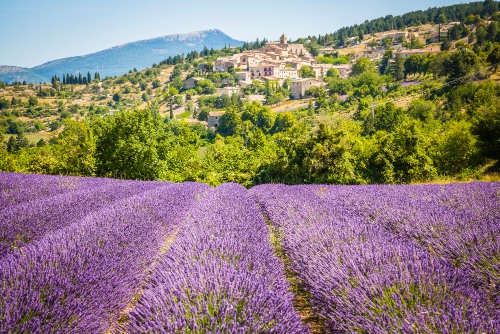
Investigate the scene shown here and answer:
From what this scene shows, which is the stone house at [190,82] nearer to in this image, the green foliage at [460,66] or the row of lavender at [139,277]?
the green foliage at [460,66]

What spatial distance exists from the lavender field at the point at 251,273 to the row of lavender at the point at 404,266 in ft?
0.05

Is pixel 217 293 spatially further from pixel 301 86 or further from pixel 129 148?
pixel 301 86

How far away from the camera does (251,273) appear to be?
271 centimetres

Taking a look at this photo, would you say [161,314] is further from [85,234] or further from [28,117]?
[28,117]

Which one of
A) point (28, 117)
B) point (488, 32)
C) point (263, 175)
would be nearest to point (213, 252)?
point (263, 175)

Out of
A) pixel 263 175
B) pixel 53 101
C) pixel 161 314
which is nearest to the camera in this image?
pixel 161 314

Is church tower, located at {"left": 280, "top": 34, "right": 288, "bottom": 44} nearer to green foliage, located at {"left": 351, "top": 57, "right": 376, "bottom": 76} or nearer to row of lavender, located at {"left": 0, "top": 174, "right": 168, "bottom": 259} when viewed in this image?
green foliage, located at {"left": 351, "top": 57, "right": 376, "bottom": 76}

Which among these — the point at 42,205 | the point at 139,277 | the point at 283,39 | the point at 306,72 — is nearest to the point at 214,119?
the point at 306,72

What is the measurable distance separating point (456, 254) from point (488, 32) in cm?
11346

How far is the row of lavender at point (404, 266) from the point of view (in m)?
2.09

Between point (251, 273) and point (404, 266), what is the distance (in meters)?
1.37

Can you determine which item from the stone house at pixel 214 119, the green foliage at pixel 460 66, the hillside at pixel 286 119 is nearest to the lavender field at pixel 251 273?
the hillside at pixel 286 119

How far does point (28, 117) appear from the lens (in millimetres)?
113938

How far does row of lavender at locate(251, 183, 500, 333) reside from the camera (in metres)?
2.09
